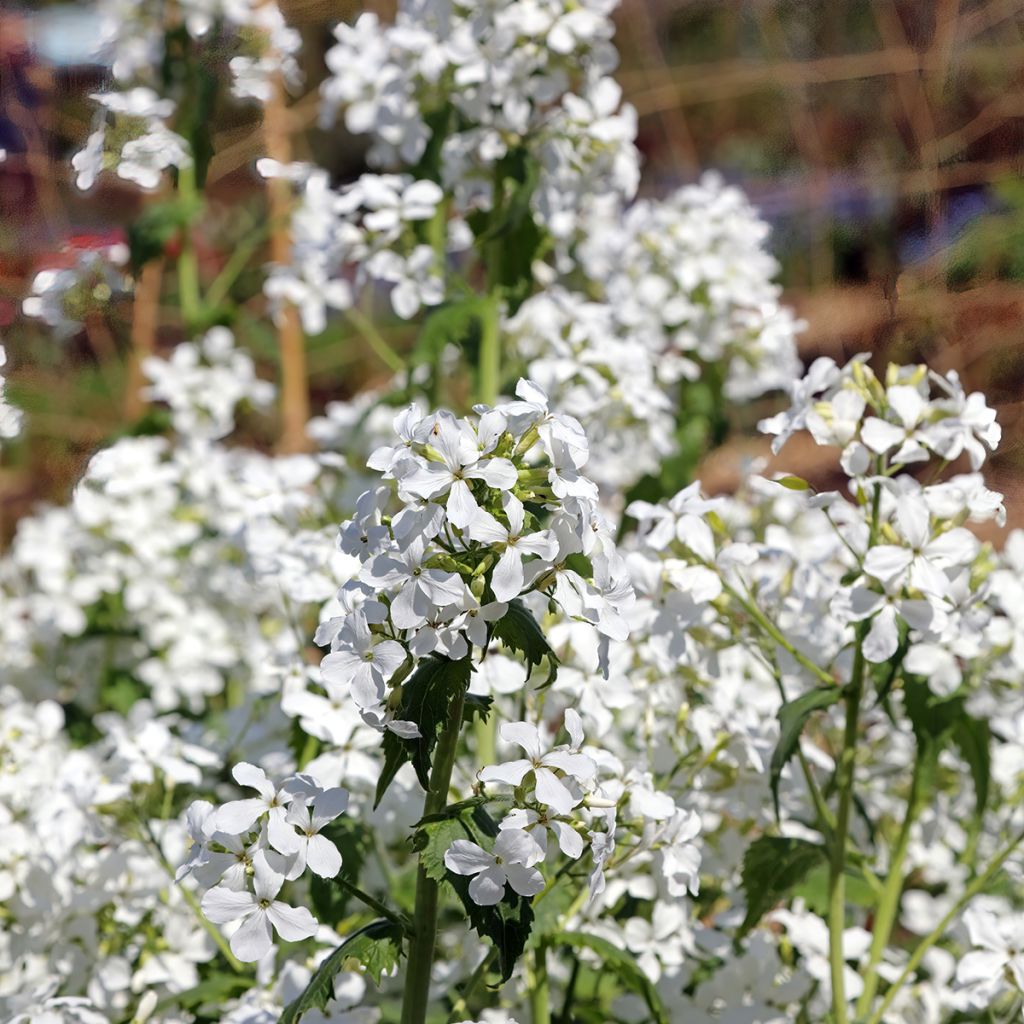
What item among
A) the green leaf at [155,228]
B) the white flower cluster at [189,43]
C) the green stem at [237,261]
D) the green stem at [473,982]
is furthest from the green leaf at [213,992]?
the green stem at [237,261]

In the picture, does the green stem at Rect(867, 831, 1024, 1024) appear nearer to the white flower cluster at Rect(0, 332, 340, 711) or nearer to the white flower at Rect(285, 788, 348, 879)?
the white flower at Rect(285, 788, 348, 879)

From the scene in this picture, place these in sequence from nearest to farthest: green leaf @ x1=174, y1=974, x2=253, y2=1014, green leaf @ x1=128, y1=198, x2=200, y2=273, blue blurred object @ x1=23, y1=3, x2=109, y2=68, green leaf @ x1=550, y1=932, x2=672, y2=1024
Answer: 1. green leaf @ x1=550, y1=932, x2=672, y2=1024
2. green leaf @ x1=174, y1=974, x2=253, y2=1014
3. green leaf @ x1=128, y1=198, x2=200, y2=273
4. blue blurred object @ x1=23, y1=3, x2=109, y2=68

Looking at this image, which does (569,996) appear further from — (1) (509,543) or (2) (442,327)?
(2) (442,327)

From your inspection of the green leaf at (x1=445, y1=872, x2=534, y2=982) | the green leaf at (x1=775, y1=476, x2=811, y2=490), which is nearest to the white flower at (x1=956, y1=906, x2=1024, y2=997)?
the green leaf at (x1=775, y1=476, x2=811, y2=490)

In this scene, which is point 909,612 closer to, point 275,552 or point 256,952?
point 256,952

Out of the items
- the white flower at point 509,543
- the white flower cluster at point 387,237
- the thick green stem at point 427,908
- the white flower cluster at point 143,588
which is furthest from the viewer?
the white flower cluster at point 143,588

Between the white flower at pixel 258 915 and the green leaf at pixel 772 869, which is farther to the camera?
the green leaf at pixel 772 869

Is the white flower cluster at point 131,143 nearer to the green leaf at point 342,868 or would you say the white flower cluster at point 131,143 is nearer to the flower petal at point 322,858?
the green leaf at point 342,868
